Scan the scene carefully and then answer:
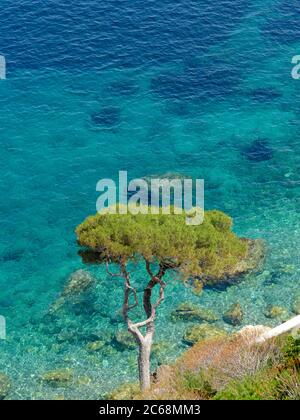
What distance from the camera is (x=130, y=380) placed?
32469 mm

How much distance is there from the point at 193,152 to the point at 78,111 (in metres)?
10.8

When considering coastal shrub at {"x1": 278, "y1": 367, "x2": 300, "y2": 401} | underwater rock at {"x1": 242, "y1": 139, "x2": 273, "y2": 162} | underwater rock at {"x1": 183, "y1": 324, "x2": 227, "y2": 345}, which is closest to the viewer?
coastal shrub at {"x1": 278, "y1": 367, "x2": 300, "y2": 401}

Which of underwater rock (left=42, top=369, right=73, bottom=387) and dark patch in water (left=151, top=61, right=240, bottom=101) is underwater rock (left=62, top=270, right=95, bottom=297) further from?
dark patch in water (left=151, top=61, right=240, bottom=101)

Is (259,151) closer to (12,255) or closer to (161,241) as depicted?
(12,255)

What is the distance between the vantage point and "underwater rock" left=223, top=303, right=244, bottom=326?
35406 mm

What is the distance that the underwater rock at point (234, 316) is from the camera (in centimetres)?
3541

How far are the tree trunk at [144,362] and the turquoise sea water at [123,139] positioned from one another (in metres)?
3.69

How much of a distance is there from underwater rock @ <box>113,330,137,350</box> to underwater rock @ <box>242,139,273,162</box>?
19.4 metres

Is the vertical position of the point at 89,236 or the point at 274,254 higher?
the point at 274,254

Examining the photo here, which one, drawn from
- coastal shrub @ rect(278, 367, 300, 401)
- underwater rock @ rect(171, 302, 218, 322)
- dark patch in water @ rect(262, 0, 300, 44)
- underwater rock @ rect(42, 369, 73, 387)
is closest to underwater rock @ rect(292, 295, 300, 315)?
underwater rock @ rect(171, 302, 218, 322)

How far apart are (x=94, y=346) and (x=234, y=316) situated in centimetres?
807

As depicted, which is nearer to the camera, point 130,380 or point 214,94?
point 130,380
